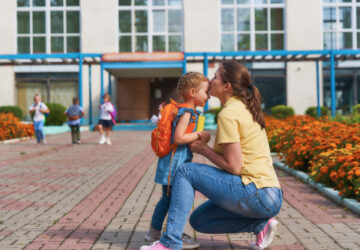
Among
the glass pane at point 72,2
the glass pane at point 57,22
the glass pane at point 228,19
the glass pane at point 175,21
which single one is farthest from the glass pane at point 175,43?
the glass pane at point 57,22

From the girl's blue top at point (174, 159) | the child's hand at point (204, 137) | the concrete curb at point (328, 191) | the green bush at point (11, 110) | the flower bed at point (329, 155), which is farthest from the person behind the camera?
the green bush at point (11, 110)

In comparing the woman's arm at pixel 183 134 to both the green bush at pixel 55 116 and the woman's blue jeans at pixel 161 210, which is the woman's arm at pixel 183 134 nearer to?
the woman's blue jeans at pixel 161 210

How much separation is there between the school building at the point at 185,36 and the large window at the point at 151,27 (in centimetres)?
6

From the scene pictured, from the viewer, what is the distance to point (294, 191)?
612 cm

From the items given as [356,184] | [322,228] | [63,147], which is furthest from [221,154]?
[63,147]

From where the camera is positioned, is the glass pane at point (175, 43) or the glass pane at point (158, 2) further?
the glass pane at point (158, 2)

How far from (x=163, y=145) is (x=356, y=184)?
112 inches

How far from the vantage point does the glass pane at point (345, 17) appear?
26562mm

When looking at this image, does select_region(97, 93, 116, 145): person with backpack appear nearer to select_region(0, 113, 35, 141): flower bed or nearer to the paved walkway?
select_region(0, 113, 35, 141): flower bed

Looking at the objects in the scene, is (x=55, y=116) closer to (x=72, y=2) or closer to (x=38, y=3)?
(x=72, y=2)

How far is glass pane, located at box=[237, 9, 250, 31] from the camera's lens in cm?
2639

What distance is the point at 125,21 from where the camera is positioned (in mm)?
26500

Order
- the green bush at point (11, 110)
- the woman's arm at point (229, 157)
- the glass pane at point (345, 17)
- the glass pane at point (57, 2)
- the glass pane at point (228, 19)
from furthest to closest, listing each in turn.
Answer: the glass pane at point (57, 2) < the glass pane at point (345, 17) < the glass pane at point (228, 19) < the green bush at point (11, 110) < the woman's arm at point (229, 157)

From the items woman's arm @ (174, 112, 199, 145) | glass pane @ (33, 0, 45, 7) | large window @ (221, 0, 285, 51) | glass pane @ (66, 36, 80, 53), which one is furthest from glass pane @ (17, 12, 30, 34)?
woman's arm @ (174, 112, 199, 145)
